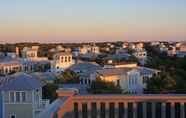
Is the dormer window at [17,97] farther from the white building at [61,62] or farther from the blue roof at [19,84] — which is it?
the white building at [61,62]

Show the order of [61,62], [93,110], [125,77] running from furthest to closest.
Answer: [61,62], [125,77], [93,110]

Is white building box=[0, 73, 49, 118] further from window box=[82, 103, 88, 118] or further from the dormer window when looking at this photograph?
window box=[82, 103, 88, 118]

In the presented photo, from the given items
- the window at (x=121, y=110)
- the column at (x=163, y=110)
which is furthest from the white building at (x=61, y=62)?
the column at (x=163, y=110)

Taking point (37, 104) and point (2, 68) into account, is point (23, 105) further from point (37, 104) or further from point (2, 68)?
point (2, 68)

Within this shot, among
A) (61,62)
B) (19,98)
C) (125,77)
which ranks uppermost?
(19,98)

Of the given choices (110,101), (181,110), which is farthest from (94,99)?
(181,110)

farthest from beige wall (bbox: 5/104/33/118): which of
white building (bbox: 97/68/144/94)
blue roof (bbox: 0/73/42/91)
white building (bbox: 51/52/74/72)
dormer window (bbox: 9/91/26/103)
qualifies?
white building (bbox: 51/52/74/72)

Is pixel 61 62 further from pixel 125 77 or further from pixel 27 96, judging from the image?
pixel 27 96

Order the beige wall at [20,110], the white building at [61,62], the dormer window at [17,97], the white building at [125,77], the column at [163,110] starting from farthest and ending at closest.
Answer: the white building at [61,62]
the white building at [125,77]
the dormer window at [17,97]
the beige wall at [20,110]
the column at [163,110]

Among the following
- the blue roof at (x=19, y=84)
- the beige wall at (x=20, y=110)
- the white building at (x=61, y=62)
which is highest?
the blue roof at (x=19, y=84)

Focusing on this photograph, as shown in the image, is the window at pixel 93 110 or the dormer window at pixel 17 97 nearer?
the window at pixel 93 110

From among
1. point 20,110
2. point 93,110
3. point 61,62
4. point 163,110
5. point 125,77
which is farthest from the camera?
point 61,62

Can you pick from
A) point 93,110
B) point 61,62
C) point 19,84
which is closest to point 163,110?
point 93,110
